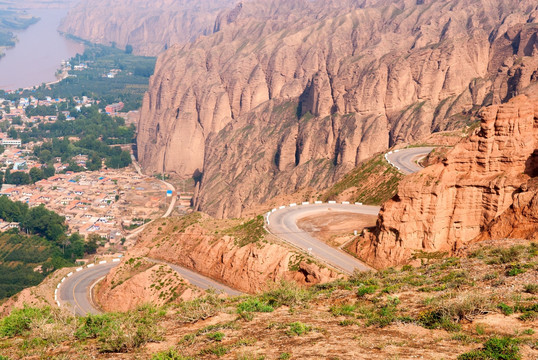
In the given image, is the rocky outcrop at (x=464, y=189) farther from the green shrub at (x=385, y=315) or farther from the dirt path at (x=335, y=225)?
the green shrub at (x=385, y=315)

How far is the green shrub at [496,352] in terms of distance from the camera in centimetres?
1908

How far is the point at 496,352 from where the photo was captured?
63.5 feet

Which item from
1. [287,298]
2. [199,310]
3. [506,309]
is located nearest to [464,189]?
[287,298]

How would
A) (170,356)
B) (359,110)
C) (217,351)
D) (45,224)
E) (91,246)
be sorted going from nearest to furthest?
(170,356) < (217,351) < (91,246) < (45,224) < (359,110)

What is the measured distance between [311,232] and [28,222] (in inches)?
3899

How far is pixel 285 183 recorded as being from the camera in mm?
139500

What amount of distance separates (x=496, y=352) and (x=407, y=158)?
2268 inches

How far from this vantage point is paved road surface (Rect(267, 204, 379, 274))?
47.2 meters

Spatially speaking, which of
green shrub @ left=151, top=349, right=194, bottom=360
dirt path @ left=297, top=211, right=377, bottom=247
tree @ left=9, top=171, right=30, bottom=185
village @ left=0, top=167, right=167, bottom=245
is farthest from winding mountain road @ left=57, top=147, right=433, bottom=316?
tree @ left=9, top=171, right=30, bottom=185

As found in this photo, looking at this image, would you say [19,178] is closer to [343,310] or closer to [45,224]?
[45,224]

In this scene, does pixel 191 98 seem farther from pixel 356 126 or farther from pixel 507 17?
pixel 507 17

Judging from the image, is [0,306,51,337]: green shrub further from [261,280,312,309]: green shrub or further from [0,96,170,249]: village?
[0,96,170,249]: village

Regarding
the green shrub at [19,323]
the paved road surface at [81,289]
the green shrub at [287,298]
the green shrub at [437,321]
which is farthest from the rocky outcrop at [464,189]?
the paved road surface at [81,289]

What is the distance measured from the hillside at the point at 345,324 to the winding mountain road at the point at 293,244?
1581 centimetres
